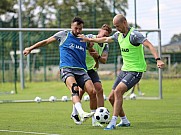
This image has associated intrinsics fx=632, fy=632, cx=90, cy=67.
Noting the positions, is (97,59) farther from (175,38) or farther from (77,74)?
(175,38)

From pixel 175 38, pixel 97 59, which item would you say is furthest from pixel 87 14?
pixel 97 59

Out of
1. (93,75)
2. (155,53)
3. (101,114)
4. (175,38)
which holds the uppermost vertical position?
(155,53)

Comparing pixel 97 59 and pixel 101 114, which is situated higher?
pixel 97 59

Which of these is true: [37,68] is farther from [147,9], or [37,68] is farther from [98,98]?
[98,98]

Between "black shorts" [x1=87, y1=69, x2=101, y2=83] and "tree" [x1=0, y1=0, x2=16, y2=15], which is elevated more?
"tree" [x1=0, y1=0, x2=16, y2=15]

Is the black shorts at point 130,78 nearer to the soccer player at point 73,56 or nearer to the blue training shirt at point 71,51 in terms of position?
the soccer player at point 73,56

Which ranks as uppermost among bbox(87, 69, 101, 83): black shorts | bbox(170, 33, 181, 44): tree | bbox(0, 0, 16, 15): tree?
bbox(0, 0, 16, 15): tree

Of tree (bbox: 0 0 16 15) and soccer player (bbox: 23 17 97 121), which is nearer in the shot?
soccer player (bbox: 23 17 97 121)

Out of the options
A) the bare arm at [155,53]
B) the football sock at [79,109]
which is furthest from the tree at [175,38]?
the football sock at [79,109]

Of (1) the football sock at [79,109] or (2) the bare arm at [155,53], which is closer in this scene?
(2) the bare arm at [155,53]

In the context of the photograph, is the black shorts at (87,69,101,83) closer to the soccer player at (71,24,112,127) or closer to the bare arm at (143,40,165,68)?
the soccer player at (71,24,112,127)

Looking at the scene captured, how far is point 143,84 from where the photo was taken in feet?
106

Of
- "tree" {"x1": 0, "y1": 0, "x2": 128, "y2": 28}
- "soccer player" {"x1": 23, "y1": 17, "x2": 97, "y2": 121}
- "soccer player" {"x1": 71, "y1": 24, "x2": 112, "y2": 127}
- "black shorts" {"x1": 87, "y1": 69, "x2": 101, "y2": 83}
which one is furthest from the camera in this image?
"tree" {"x1": 0, "y1": 0, "x2": 128, "y2": 28}

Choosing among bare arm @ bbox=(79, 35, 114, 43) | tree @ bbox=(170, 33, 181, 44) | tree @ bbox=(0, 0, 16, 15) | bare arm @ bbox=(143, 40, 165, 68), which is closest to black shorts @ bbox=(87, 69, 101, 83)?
bare arm @ bbox=(79, 35, 114, 43)
